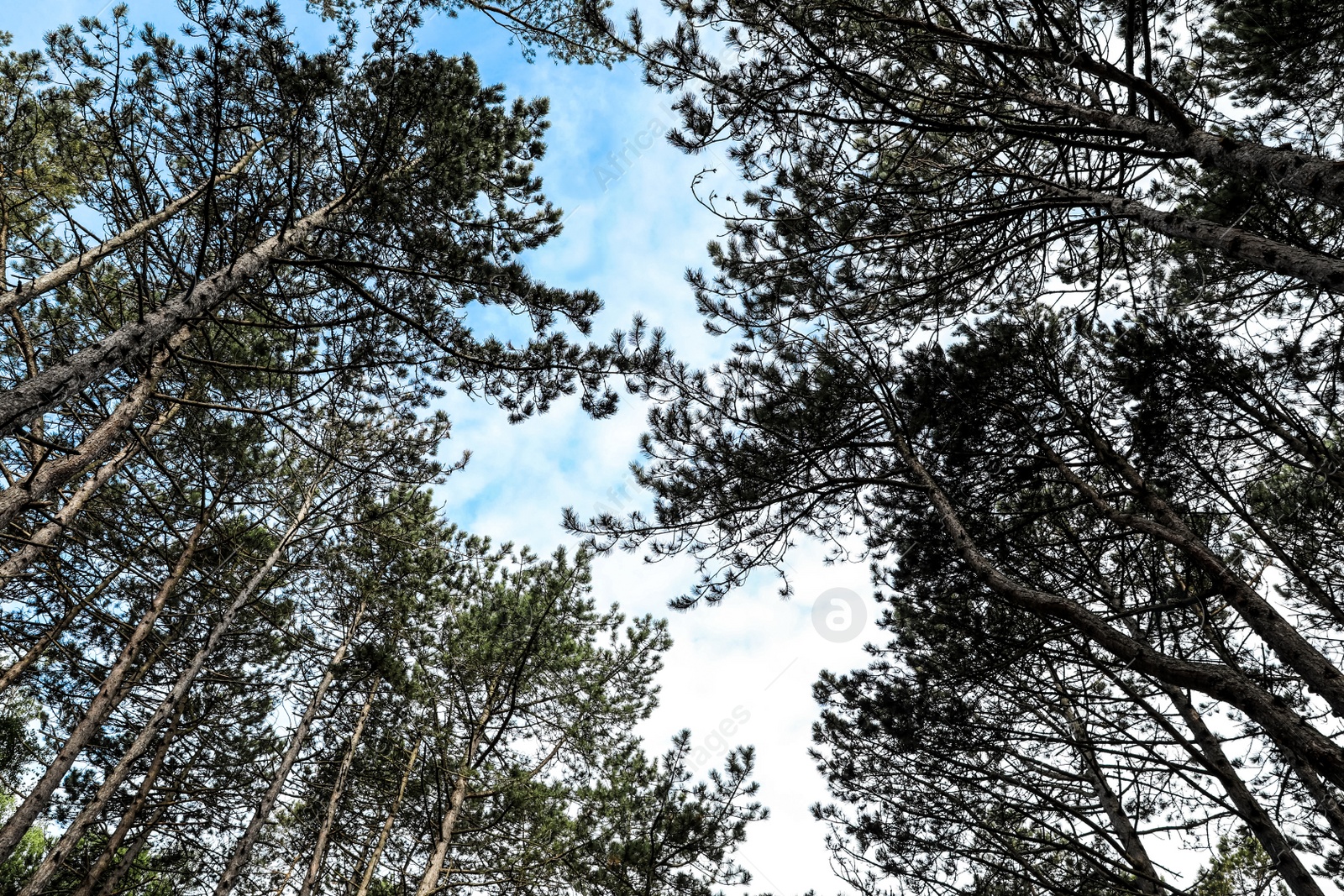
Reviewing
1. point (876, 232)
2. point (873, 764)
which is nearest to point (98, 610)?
point (873, 764)

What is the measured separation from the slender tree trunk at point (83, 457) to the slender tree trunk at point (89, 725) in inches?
98.1

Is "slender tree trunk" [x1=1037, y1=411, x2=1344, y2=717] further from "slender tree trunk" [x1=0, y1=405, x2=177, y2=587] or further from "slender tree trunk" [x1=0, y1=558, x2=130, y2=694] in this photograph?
"slender tree trunk" [x1=0, y1=558, x2=130, y2=694]

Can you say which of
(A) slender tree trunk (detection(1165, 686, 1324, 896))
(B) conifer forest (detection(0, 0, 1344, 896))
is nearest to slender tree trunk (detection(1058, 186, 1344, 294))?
(B) conifer forest (detection(0, 0, 1344, 896))

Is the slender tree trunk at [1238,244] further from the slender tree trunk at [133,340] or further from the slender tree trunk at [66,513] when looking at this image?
the slender tree trunk at [66,513]

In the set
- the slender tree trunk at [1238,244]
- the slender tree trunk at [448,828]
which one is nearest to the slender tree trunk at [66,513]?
the slender tree trunk at [1238,244]

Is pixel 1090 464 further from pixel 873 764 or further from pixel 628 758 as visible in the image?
pixel 628 758

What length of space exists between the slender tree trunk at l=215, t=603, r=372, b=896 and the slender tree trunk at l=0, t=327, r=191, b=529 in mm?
4834

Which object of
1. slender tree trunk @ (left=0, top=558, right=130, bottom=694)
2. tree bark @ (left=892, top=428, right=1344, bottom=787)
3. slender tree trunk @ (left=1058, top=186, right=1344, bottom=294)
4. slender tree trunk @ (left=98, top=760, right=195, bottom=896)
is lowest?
slender tree trunk @ (left=98, top=760, right=195, bottom=896)

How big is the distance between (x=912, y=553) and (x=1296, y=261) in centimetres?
337

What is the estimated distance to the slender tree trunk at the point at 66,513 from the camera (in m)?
6.01

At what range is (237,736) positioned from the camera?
31.2ft

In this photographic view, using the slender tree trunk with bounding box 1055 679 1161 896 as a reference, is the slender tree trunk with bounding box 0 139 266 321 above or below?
above

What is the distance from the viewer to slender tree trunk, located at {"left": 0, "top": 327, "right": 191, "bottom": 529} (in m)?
4.52

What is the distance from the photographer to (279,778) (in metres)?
7.88
